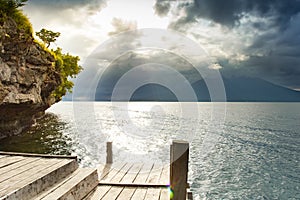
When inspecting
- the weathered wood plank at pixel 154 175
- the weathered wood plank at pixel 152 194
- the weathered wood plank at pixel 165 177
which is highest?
the weathered wood plank at pixel 152 194

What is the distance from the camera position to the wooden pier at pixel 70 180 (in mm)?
3979

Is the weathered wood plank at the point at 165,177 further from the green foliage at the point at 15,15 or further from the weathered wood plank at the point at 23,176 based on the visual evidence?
the green foliage at the point at 15,15

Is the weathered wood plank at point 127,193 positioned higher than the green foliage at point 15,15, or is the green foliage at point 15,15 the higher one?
Result: the green foliage at point 15,15

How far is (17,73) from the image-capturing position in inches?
877

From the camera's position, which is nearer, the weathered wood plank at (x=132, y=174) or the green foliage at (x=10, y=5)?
the weathered wood plank at (x=132, y=174)

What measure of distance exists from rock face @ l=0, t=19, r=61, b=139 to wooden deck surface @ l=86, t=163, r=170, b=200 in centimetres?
1710

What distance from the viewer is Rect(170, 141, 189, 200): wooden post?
3.97 metres

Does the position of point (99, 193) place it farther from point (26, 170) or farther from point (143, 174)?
point (143, 174)

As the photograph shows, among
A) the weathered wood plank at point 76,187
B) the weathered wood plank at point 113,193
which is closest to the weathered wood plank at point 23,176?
the weathered wood plank at point 76,187

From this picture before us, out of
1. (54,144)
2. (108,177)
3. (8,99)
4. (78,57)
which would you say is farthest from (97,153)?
(78,57)

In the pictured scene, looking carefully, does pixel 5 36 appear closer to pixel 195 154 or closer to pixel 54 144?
pixel 54 144

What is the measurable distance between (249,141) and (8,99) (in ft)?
123

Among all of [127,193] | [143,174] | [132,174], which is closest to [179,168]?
[127,193]

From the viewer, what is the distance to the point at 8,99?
21188 mm
